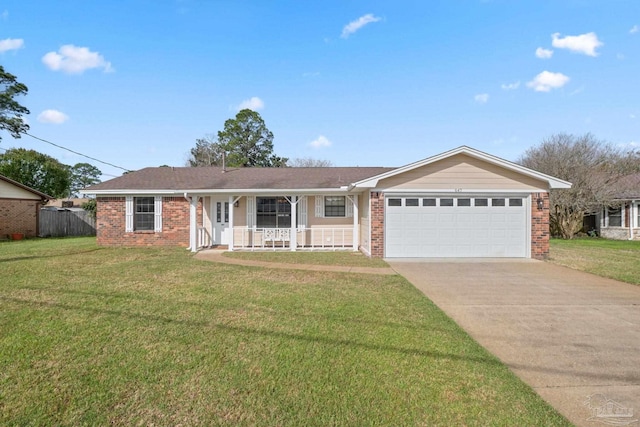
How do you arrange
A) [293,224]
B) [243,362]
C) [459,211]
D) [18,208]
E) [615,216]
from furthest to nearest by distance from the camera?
[615,216]
[18,208]
[293,224]
[459,211]
[243,362]

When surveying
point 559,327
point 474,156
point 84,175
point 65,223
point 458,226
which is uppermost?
point 84,175

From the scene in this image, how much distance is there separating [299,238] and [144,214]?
6.67 metres

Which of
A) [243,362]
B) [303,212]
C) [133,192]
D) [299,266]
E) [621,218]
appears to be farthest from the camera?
[621,218]

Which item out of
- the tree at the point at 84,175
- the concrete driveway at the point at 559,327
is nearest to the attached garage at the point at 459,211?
the concrete driveway at the point at 559,327

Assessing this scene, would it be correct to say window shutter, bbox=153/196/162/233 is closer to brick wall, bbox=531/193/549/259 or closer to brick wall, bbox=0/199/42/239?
brick wall, bbox=0/199/42/239

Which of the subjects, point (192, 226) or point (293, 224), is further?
point (192, 226)

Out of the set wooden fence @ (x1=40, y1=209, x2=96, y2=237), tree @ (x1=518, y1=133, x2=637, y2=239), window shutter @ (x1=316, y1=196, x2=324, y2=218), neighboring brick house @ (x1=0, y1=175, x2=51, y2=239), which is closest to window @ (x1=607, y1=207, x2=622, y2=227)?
tree @ (x1=518, y1=133, x2=637, y2=239)

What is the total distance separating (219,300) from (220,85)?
43.3 feet

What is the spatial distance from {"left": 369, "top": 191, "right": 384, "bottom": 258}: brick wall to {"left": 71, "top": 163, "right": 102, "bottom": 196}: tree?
235ft

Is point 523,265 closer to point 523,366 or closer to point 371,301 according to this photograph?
point 371,301

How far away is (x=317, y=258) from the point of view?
10.9m

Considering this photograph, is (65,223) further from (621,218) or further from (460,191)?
(621,218)

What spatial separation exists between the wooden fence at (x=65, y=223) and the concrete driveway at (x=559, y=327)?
21.8m

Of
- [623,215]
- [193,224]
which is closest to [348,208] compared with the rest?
[193,224]
